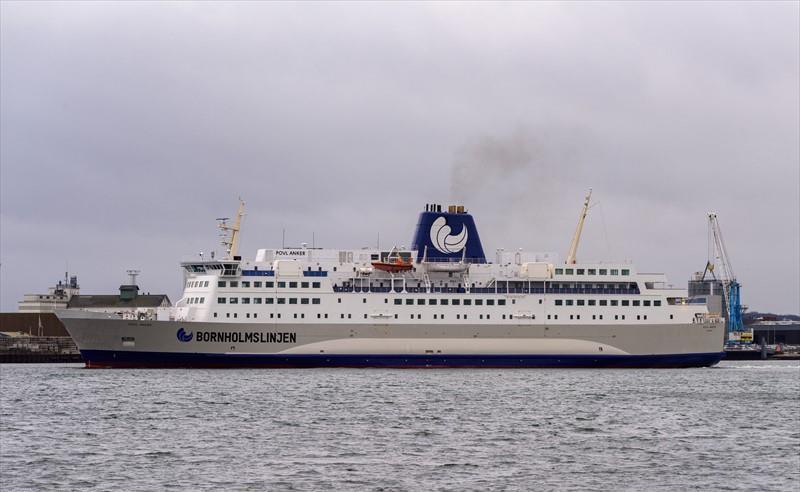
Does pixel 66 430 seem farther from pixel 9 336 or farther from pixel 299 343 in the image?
pixel 9 336

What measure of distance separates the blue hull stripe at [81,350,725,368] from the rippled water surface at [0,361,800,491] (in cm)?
444

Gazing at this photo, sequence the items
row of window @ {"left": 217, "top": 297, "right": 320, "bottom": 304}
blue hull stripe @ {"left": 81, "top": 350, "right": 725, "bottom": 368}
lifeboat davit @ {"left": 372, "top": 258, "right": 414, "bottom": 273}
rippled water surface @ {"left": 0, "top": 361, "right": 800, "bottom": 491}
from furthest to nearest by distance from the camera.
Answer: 1. lifeboat davit @ {"left": 372, "top": 258, "right": 414, "bottom": 273}
2. row of window @ {"left": 217, "top": 297, "right": 320, "bottom": 304}
3. blue hull stripe @ {"left": 81, "top": 350, "right": 725, "bottom": 368}
4. rippled water surface @ {"left": 0, "top": 361, "right": 800, "bottom": 491}

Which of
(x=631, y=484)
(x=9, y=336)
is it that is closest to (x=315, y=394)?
(x=631, y=484)

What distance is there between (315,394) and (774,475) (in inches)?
643

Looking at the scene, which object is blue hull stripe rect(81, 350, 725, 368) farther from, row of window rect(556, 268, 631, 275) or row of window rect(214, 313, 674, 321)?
row of window rect(556, 268, 631, 275)

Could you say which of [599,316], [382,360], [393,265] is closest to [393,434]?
[382,360]

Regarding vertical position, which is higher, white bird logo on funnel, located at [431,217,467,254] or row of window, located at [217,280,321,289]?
Answer: white bird logo on funnel, located at [431,217,467,254]

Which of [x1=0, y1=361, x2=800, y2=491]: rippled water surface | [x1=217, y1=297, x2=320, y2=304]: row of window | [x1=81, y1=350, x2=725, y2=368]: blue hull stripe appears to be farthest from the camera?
[x1=217, y1=297, x2=320, y2=304]: row of window

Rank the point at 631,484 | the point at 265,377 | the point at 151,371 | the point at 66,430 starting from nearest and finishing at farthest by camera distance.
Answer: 1. the point at 631,484
2. the point at 66,430
3. the point at 265,377
4. the point at 151,371

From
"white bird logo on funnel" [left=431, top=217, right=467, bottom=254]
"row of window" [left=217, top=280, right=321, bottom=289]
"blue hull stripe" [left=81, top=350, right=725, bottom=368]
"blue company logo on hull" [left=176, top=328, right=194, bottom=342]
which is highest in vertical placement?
"white bird logo on funnel" [left=431, top=217, right=467, bottom=254]

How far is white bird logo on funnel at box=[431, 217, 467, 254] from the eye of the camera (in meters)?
50.1

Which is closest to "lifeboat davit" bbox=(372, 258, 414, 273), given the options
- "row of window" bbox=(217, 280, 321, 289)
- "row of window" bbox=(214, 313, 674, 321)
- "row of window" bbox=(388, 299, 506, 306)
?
"row of window" bbox=(388, 299, 506, 306)

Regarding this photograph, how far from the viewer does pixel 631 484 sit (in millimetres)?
20047

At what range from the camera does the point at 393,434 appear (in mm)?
25828
